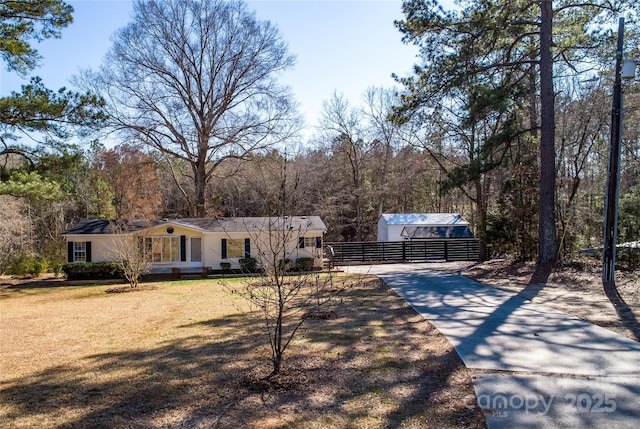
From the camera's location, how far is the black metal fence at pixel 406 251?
26141mm

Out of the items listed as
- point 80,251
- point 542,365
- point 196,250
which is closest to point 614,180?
point 542,365

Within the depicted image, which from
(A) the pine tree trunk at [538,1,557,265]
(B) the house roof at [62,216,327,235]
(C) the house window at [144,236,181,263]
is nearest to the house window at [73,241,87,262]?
(B) the house roof at [62,216,327,235]

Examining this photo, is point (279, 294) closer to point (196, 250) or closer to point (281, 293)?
point (281, 293)

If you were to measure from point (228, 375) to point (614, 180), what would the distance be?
10.6 meters

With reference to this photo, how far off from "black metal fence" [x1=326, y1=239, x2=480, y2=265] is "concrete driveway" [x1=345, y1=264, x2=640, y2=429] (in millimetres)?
16998

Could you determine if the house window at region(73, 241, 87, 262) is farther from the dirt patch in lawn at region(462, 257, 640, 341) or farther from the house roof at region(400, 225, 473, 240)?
the house roof at region(400, 225, 473, 240)

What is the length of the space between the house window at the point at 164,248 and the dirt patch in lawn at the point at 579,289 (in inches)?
546

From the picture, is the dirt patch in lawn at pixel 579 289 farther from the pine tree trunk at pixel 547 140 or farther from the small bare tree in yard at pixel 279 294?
the small bare tree in yard at pixel 279 294

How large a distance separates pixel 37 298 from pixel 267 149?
13.7 meters

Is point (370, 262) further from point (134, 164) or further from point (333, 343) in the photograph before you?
point (333, 343)

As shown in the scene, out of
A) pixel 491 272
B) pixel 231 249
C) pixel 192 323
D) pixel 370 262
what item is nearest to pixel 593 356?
pixel 192 323

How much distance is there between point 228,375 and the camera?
16.5 ft

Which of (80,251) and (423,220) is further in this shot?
(423,220)

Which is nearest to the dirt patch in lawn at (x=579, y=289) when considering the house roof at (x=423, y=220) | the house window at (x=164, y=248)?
the house roof at (x=423, y=220)
